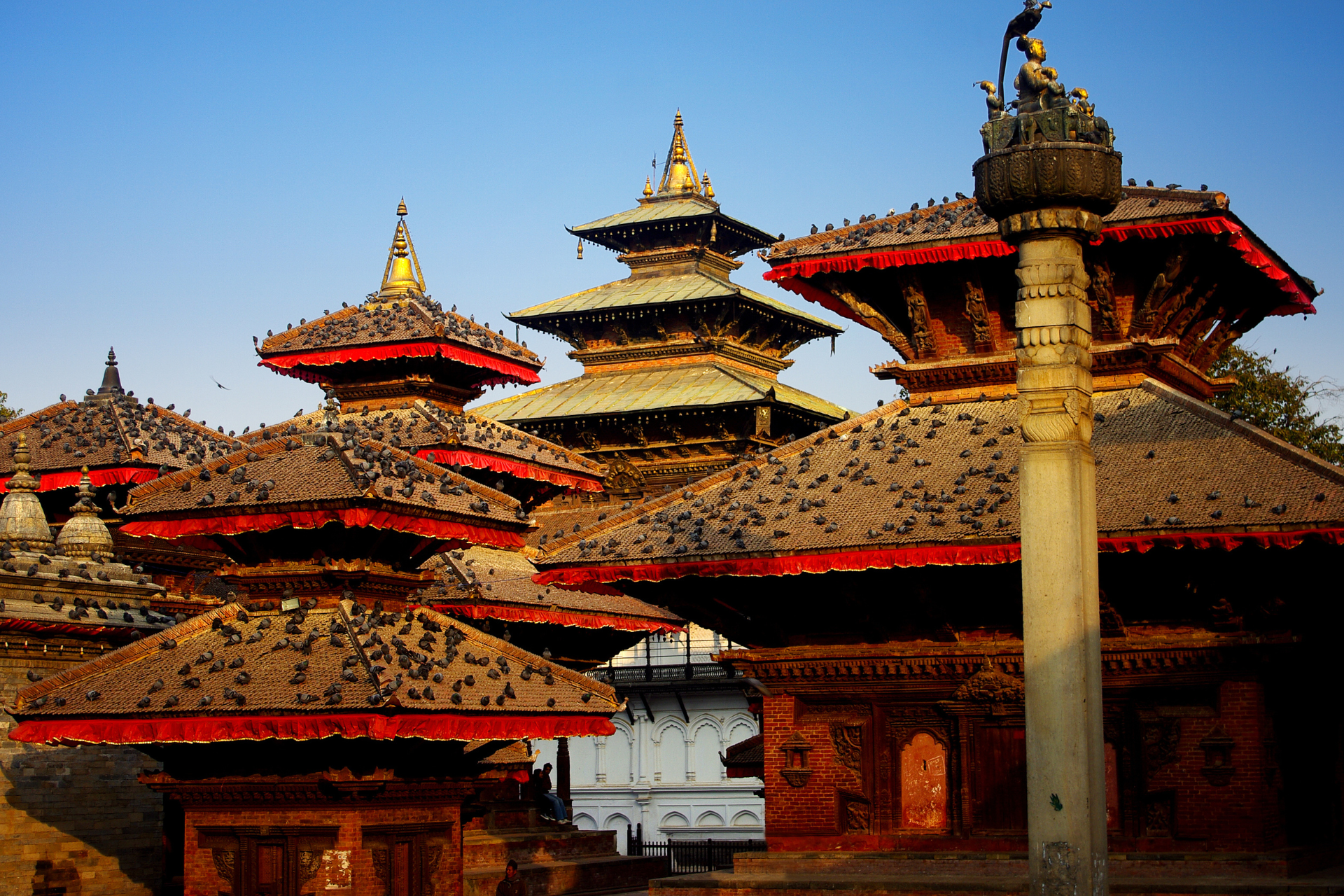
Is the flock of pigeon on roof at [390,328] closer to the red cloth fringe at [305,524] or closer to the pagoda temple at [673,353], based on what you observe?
the pagoda temple at [673,353]

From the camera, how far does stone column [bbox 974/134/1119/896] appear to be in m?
11.9

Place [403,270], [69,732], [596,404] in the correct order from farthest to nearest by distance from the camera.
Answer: [596,404], [403,270], [69,732]

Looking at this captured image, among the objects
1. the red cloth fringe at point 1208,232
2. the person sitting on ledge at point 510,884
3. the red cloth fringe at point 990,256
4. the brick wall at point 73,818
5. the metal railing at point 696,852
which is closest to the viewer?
the red cloth fringe at point 1208,232

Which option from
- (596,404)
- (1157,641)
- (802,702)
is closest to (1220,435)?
(1157,641)

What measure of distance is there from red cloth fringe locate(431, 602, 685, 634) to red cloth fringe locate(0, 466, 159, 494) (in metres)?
7.45

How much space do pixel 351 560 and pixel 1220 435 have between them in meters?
10.4

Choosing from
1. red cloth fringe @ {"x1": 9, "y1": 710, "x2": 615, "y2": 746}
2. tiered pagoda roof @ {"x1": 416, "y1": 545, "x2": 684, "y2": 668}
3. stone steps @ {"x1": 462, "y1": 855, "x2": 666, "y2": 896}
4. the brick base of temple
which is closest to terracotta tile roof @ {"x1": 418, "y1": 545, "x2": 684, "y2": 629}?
tiered pagoda roof @ {"x1": 416, "y1": 545, "x2": 684, "y2": 668}

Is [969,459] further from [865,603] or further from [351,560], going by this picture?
[351,560]

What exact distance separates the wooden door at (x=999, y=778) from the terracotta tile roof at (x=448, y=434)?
12.4 metres

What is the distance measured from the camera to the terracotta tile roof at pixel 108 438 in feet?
102

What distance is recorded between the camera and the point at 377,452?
21.7 metres

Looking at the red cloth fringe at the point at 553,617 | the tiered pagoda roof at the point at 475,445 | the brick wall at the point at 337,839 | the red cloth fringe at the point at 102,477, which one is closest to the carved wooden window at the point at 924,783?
Answer: the brick wall at the point at 337,839

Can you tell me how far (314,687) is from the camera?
18.5 metres

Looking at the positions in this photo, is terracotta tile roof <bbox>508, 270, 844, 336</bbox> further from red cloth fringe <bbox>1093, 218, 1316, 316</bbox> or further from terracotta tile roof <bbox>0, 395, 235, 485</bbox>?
red cloth fringe <bbox>1093, 218, 1316, 316</bbox>
